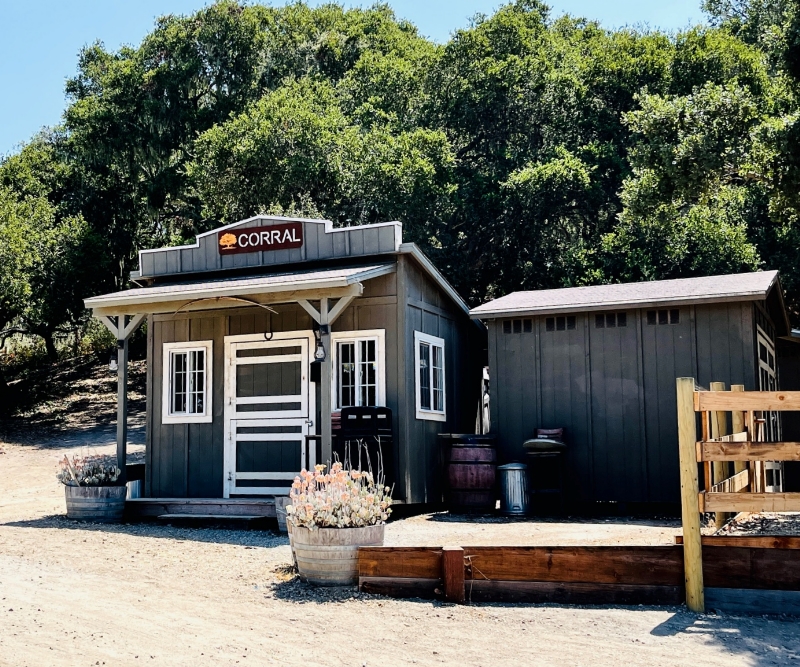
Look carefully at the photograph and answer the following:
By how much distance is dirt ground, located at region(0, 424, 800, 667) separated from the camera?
513 centimetres

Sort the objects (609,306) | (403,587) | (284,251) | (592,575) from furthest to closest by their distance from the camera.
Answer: (284,251), (609,306), (403,587), (592,575)

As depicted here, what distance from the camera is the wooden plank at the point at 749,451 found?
5.95 metres

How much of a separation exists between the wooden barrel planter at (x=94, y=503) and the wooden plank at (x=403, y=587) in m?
5.58

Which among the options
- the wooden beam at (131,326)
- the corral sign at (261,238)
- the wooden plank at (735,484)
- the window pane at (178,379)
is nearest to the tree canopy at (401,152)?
the corral sign at (261,238)

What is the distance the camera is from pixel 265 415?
12.4 metres

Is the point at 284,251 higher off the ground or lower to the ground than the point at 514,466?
higher

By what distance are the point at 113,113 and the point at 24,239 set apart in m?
5.29

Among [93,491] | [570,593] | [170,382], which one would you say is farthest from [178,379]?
[570,593]

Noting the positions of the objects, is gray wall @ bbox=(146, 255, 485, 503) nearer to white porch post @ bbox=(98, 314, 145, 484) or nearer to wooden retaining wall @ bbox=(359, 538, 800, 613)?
white porch post @ bbox=(98, 314, 145, 484)

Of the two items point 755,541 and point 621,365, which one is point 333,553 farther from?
point 621,365

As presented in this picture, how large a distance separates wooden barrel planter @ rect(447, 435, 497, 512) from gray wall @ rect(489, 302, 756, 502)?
669 millimetres

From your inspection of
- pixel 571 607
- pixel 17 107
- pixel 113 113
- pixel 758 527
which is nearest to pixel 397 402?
pixel 758 527

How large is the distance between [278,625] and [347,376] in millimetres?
6249

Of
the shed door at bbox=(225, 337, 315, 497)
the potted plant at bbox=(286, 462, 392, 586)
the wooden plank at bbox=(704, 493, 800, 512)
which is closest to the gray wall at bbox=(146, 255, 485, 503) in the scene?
the shed door at bbox=(225, 337, 315, 497)
